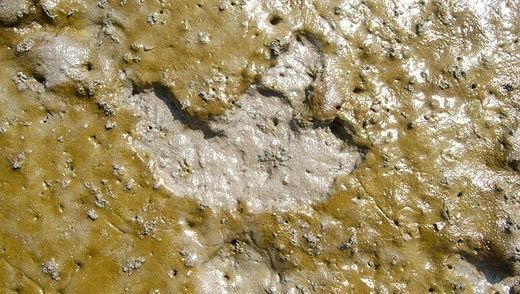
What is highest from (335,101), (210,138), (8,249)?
(335,101)

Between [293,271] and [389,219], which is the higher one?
[389,219]

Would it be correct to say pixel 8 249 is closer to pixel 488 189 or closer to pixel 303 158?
pixel 303 158

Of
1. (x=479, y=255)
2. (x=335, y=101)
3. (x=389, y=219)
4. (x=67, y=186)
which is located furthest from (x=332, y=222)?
(x=67, y=186)

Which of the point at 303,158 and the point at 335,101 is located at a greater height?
the point at 335,101

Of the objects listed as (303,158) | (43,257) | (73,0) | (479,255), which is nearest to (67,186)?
(43,257)

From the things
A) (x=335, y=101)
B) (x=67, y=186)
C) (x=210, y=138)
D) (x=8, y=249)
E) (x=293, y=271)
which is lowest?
(x=8, y=249)

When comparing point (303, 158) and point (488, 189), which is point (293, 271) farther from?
point (488, 189)
